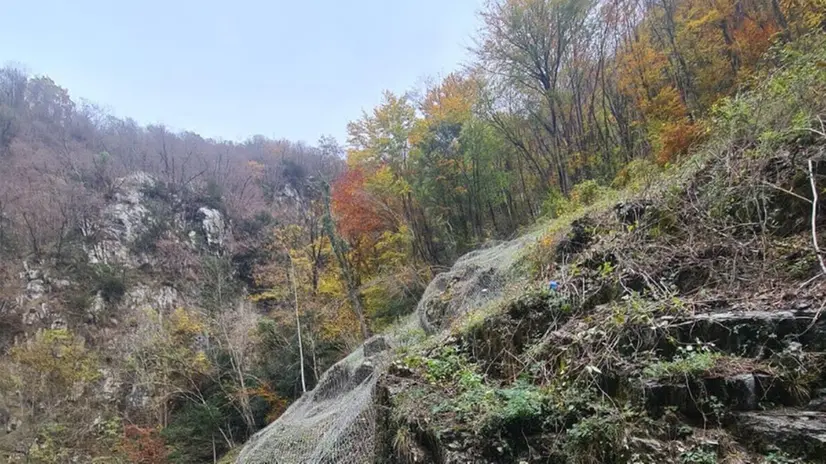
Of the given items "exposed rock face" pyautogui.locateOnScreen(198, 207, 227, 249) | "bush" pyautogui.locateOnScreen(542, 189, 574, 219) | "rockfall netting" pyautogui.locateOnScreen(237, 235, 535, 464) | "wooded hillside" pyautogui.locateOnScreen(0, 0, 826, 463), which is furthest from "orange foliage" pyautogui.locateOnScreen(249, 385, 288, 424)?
"exposed rock face" pyautogui.locateOnScreen(198, 207, 227, 249)

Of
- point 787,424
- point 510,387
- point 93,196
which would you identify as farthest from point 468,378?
point 93,196

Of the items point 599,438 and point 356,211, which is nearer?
point 599,438

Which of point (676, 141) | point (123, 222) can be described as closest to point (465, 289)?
point (676, 141)

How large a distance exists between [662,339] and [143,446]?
13308 millimetres

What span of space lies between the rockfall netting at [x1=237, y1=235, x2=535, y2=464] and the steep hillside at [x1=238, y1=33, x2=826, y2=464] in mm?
58

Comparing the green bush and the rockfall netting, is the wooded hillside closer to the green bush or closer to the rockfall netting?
the rockfall netting

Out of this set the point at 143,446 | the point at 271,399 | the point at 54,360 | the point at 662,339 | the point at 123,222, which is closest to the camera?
the point at 662,339

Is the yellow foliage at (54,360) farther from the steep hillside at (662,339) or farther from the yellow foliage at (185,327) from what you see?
the steep hillside at (662,339)

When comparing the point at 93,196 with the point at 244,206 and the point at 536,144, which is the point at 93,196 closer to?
the point at 244,206

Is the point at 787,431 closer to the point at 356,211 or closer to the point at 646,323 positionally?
the point at 646,323

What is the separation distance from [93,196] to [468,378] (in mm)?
27506

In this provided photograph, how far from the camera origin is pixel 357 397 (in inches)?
197

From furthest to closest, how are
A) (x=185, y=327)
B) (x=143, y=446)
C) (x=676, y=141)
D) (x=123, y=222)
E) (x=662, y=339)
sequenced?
(x=123, y=222)
(x=185, y=327)
(x=143, y=446)
(x=676, y=141)
(x=662, y=339)

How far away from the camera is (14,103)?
96.5ft
